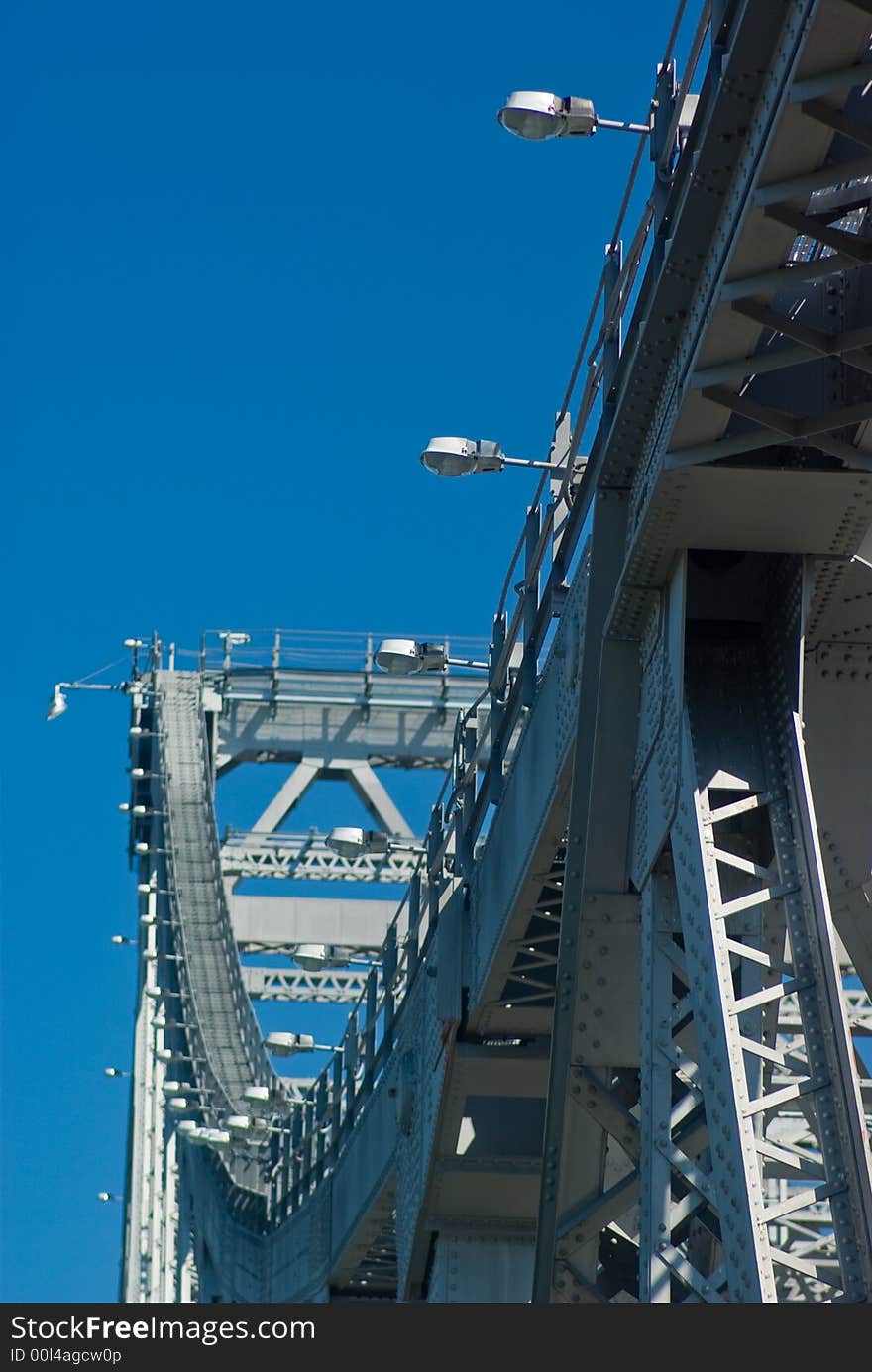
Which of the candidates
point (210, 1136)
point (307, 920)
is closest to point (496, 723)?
point (210, 1136)

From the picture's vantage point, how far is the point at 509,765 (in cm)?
1959

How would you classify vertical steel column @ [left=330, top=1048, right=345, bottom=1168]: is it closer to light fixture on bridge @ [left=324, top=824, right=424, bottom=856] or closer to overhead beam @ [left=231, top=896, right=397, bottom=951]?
light fixture on bridge @ [left=324, top=824, right=424, bottom=856]

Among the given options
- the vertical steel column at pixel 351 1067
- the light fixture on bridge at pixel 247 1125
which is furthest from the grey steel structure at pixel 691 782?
the light fixture on bridge at pixel 247 1125

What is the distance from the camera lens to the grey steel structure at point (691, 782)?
452 inches

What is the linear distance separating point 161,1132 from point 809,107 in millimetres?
43230

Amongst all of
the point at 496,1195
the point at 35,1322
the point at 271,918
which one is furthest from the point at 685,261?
the point at 271,918

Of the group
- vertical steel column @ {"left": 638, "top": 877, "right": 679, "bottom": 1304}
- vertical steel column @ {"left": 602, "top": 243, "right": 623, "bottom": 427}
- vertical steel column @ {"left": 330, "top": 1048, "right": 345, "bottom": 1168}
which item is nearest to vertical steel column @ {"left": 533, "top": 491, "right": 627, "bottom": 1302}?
vertical steel column @ {"left": 602, "top": 243, "right": 623, "bottom": 427}

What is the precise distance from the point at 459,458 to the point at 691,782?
5.25 m

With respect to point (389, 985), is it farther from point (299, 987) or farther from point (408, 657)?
point (299, 987)

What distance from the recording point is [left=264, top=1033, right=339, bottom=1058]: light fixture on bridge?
31156 mm

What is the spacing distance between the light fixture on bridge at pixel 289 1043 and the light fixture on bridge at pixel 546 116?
18.2 metres

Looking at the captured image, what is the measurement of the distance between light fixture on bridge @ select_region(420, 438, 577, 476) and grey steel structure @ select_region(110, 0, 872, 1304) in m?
0.53

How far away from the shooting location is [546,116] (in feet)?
Result: 46.5

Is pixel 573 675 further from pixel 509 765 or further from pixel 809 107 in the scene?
pixel 809 107
